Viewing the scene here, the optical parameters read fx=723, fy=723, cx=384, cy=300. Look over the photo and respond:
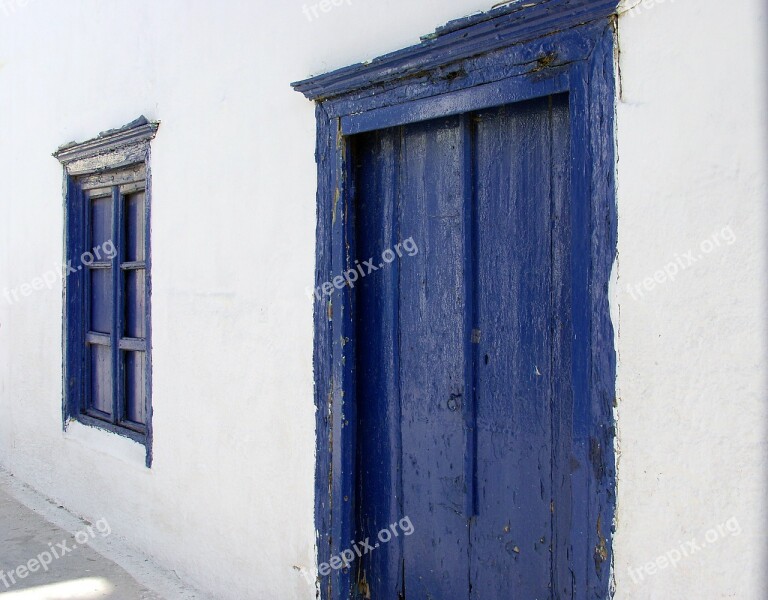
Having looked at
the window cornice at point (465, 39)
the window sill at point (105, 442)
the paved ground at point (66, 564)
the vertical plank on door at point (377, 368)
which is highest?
the window cornice at point (465, 39)

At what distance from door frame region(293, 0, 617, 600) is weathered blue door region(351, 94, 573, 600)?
97mm

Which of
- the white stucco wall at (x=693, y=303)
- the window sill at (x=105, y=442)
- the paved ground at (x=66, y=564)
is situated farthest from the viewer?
the window sill at (x=105, y=442)

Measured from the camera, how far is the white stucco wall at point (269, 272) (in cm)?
175

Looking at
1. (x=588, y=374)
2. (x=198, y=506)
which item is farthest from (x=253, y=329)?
(x=588, y=374)

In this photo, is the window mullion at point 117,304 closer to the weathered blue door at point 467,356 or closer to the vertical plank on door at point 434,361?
the weathered blue door at point 467,356

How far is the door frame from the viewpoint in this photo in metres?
1.97

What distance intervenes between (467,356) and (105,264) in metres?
2.97

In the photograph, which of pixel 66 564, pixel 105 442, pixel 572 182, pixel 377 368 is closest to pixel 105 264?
pixel 105 442

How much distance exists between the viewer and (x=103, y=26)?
431 centimetres

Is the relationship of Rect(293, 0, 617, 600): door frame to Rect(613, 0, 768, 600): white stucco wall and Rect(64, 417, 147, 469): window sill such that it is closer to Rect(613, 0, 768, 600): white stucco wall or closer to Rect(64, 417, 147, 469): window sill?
Rect(613, 0, 768, 600): white stucco wall

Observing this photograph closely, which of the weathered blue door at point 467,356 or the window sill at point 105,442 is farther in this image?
the window sill at point 105,442

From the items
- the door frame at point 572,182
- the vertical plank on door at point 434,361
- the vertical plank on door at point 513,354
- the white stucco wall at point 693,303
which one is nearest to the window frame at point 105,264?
the door frame at point 572,182

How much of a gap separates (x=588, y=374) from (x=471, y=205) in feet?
2.43

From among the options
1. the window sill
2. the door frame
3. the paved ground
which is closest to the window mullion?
the window sill
